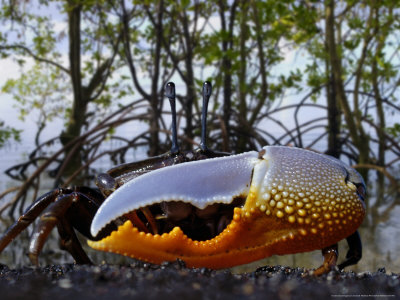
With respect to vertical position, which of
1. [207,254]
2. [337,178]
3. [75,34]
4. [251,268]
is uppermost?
[75,34]

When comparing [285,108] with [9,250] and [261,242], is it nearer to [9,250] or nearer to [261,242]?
[9,250]

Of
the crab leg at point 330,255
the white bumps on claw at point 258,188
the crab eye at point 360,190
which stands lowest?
the crab leg at point 330,255

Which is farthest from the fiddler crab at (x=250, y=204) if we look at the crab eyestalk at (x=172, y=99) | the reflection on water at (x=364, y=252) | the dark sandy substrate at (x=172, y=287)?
the reflection on water at (x=364, y=252)

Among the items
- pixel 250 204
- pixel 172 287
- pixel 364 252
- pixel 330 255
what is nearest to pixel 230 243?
pixel 250 204

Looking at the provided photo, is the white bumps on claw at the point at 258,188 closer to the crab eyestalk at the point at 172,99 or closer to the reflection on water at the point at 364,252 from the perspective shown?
the crab eyestalk at the point at 172,99

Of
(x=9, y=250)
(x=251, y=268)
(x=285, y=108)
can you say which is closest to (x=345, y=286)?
(x=251, y=268)

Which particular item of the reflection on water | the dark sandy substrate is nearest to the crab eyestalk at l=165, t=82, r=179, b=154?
the dark sandy substrate

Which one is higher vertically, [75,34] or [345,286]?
[75,34]

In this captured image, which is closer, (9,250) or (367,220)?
(9,250)

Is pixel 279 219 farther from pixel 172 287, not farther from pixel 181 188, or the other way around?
pixel 172 287
